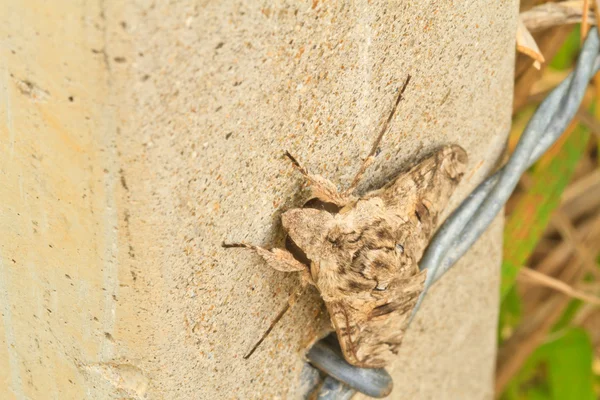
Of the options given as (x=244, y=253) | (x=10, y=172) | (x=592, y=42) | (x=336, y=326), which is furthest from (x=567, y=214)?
(x=10, y=172)

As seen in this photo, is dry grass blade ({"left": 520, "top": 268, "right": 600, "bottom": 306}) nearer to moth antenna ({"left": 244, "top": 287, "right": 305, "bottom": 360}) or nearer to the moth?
the moth

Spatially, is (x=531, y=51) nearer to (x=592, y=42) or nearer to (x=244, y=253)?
(x=592, y=42)

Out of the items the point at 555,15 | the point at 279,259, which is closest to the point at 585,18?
the point at 555,15

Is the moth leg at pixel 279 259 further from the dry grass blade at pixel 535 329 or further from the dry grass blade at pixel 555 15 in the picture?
the dry grass blade at pixel 535 329

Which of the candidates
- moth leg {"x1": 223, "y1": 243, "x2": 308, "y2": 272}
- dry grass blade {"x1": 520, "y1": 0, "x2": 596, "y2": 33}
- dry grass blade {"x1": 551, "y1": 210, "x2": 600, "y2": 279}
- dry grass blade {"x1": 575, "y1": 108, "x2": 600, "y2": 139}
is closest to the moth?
moth leg {"x1": 223, "y1": 243, "x2": 308, "y2": 272}

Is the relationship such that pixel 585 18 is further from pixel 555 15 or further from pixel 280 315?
pixel 280 315

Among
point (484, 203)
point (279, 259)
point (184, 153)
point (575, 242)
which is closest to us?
point (184, 153)

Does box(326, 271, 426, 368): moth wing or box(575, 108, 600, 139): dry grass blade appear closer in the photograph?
box(326, 271, 426, 368): moth wing
